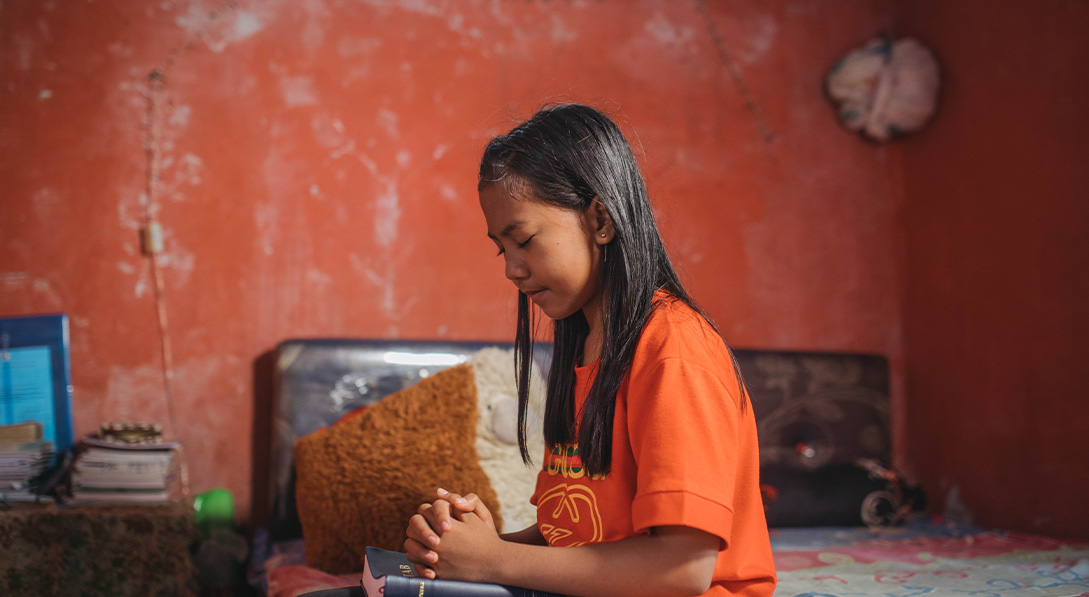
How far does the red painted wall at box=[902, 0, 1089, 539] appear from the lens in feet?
7.32

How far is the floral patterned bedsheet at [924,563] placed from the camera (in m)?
1.54

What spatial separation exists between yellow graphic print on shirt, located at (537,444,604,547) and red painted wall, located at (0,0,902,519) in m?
1.30

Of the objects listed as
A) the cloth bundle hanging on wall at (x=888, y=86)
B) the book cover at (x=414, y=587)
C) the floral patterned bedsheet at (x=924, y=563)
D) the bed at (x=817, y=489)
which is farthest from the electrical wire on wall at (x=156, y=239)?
the cloth bundle hanging on wall at (x=888, y=86)

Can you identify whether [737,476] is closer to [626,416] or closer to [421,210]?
[626,416]

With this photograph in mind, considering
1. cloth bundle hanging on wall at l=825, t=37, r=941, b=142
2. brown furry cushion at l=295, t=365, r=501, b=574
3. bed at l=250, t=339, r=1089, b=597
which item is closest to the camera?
bed at l=250, t=339, r=1089, b=597

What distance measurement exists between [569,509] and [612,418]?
0.49ft

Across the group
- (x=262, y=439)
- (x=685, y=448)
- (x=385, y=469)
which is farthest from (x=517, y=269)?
(x=262, y=439)

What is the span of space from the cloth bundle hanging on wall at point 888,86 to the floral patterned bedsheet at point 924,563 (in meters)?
1.50

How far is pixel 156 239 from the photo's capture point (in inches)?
89.1

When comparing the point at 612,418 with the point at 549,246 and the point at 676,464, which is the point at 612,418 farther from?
the point at 549,246

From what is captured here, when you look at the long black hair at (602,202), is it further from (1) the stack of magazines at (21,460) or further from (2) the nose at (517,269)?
(1) the stack of magazines at (21,460)

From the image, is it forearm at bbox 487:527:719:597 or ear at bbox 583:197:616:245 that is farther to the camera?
ear at bbox 583:197:616:245

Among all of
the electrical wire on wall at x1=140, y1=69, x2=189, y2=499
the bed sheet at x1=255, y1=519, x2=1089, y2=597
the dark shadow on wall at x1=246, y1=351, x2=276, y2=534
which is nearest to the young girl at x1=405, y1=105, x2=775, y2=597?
the bed sheet at x1=255, y1=519, x2=1089, y2=597

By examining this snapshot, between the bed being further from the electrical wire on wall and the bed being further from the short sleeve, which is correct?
the short sleeve
